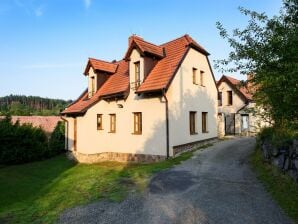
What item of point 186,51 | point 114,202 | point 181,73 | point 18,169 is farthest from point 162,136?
point 18,169

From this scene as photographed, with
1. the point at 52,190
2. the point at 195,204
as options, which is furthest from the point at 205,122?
the point at 195,204

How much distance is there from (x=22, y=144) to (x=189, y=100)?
44.4 feet

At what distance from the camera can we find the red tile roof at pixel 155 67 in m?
17.0

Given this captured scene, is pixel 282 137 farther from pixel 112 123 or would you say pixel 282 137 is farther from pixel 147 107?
pixel 112 123

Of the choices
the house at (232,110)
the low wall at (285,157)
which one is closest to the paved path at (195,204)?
the low wall at (285,157)

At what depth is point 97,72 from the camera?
2291cm

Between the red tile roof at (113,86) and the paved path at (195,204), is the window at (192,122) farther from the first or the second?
the paved path at (195,204)

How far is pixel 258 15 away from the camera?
9.50 metres

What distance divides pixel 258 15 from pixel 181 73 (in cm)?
836

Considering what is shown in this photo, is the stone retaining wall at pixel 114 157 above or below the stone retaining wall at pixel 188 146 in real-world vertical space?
below

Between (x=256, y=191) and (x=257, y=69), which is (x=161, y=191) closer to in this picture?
(x=256, y=191)

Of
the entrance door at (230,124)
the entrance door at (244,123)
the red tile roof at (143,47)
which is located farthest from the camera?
the entrance door at (230,124)

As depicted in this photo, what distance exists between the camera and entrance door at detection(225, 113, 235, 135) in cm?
2988

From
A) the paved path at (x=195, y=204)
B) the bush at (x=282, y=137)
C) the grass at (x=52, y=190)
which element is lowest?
the grass at (x=52, y=190)
